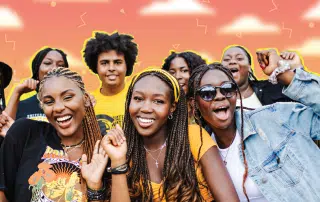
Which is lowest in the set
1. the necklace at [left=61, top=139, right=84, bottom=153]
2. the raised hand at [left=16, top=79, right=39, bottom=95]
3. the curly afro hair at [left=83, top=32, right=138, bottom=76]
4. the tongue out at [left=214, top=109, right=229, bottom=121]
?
the necklace at [left=61, top=139, right=84, bottom=153]

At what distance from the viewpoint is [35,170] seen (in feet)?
7.13

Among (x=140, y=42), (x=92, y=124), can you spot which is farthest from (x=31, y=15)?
(x=92, y=124)

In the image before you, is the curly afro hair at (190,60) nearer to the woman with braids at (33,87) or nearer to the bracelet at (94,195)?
the woman with braids at (33,87)

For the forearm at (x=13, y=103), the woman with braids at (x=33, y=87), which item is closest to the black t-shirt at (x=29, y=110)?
the woman with braids at (x=33, y=87)

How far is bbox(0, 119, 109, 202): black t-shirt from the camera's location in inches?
84.2

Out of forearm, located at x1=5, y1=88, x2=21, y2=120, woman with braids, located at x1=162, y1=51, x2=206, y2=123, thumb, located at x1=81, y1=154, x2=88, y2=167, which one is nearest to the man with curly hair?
woman with braids, located at x1=162, y1=51, x2=206, y2=123

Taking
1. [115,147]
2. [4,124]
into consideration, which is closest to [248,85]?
[115,147]

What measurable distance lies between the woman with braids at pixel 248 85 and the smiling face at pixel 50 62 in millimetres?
1683

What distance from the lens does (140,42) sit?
204 inches

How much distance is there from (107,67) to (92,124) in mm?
1687

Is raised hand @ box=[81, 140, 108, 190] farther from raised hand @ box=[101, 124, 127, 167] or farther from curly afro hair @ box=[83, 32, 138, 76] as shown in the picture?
curly afro hair @ box=[83, 32, 138, 76]

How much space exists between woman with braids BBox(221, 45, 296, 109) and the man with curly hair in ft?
3.46

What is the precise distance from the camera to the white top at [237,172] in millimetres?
2398

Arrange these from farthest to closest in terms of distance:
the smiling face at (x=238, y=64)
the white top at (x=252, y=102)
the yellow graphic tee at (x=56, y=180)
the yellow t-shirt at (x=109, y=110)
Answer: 1. the smiling face at (x=238, y=64)
2. the white top at (x=252, y=102)
3. the yellow t-shirt at (x=109, y=110)
4. the yellow graphic tee at (x=56, y=180)
